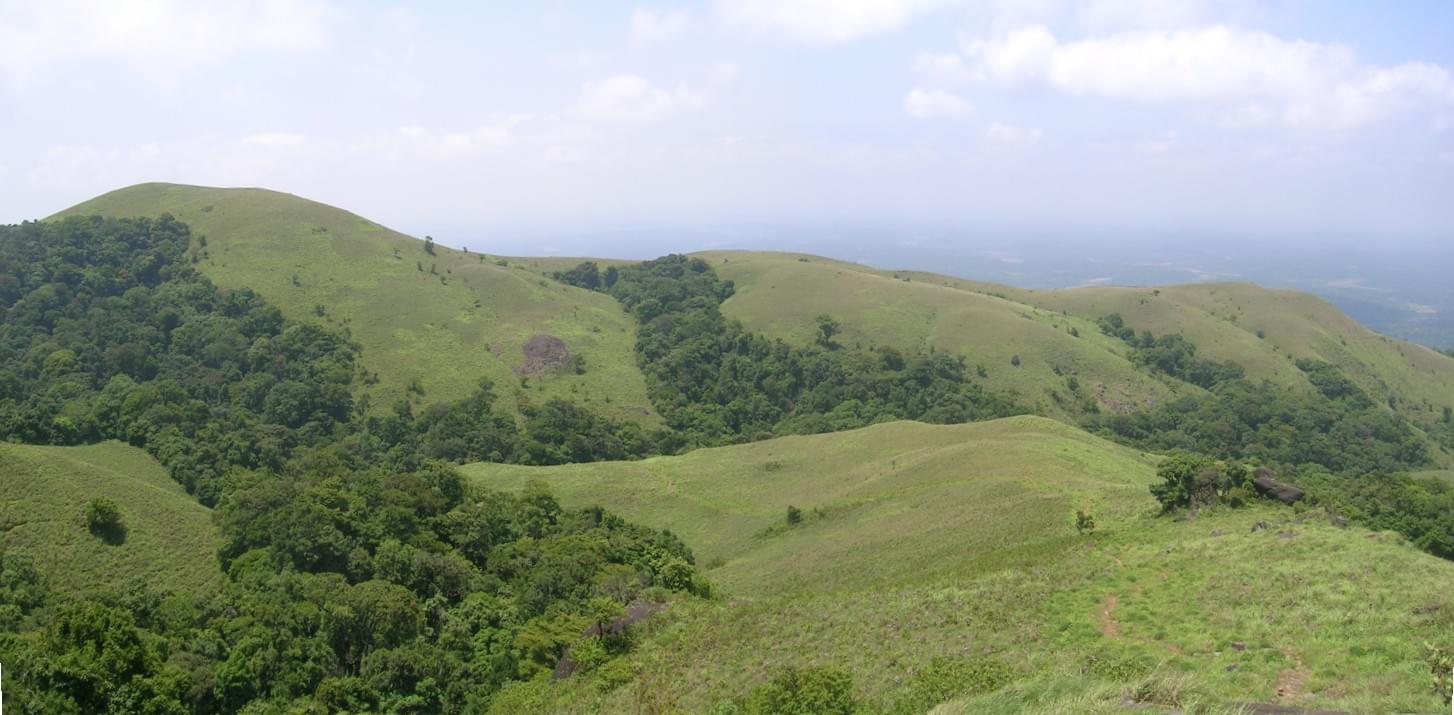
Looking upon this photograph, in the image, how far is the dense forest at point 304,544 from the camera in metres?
32.4

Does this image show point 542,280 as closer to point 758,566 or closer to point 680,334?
point 680,334

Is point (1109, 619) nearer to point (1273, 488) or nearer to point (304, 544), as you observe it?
point (1273, 488)

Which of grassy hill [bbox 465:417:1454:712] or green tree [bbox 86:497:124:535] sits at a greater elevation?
grassy hill [bbox 465:417:1454:712]

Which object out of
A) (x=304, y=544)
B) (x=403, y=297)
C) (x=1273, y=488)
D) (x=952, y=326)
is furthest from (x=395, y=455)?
(x=952, y=326)

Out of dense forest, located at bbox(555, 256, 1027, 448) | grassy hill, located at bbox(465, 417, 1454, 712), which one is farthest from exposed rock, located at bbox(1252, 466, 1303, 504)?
dense forest, located at bbox(555, 256, 1027, 448)

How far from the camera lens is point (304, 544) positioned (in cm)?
4769

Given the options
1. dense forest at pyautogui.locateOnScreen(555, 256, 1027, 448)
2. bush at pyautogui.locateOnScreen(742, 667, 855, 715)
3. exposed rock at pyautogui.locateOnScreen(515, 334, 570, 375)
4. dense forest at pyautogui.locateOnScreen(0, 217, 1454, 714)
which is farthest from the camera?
exposed rock at pyautogui.locateOnScreen(515, 334, 570, 375)

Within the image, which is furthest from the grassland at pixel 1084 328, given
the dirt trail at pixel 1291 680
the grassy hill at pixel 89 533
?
the grassy hill at pixel 89 533

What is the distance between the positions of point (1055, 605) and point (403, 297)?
11957 centimetres

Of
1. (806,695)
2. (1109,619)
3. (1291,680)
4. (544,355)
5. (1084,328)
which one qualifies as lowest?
(1109,619)

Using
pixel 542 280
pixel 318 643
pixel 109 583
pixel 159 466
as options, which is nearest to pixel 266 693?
pixel 318 643

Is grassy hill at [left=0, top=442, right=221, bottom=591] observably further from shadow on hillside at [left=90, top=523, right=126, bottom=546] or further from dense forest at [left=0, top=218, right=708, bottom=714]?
dense forest at [left=0, top=218, right=708, bottom=714]

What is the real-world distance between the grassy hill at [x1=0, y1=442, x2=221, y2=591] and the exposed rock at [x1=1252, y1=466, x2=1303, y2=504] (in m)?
62.0

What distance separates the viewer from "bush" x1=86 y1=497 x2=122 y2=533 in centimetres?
4998
